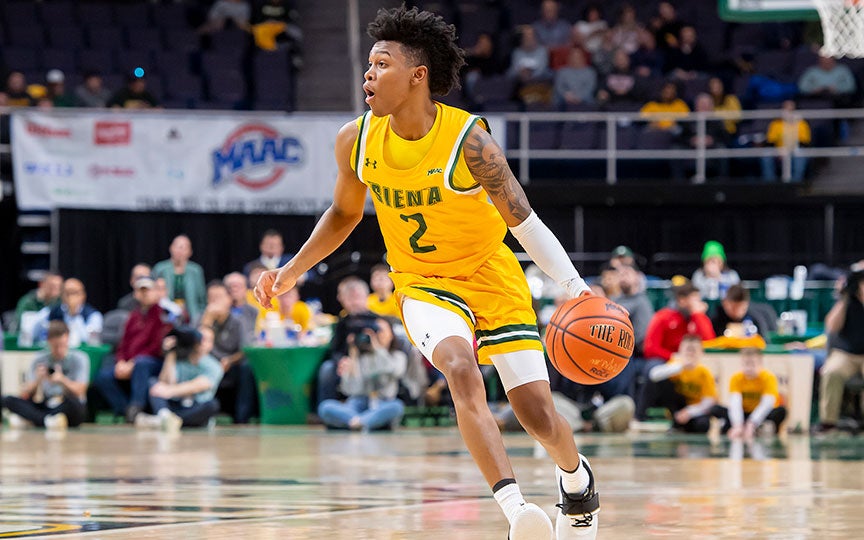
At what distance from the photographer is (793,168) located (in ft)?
59.9

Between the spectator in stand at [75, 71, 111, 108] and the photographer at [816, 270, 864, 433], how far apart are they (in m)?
10.1

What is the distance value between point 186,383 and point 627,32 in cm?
959

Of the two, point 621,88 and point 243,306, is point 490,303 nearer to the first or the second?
point 243,306

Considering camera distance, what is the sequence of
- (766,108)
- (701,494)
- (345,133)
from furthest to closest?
(766,108)
(701,494)
(345,133)

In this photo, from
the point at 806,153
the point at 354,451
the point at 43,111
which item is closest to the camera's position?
the point at 354,451

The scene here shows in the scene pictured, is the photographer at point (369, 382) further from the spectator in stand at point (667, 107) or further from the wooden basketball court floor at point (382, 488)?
the spectator in stand at point (667, 107)

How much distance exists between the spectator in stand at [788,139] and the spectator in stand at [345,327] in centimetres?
712

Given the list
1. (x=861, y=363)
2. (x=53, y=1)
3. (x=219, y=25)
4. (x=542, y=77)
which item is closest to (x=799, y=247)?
(x=542, y=77)

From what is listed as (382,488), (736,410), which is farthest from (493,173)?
(736,410)

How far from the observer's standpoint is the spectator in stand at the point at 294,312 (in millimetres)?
13992

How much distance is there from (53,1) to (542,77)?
7.40 metres

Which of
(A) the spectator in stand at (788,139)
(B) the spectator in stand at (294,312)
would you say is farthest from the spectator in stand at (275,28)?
(B) the spectator in stand at (294,312)

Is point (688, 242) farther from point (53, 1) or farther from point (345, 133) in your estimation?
point (345, 133)

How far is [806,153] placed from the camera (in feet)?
A: 58.5
